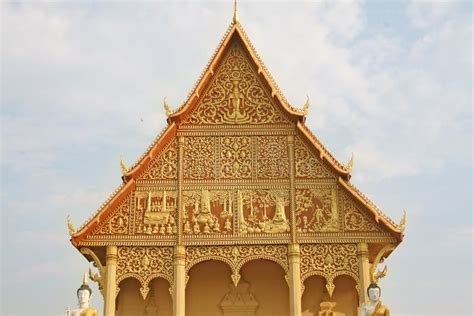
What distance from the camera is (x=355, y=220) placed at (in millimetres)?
15586

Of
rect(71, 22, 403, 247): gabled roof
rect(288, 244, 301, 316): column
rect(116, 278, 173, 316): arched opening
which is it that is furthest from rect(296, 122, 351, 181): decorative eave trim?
rect(116, 278, 173, 316): arched opening

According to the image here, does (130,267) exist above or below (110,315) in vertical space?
above

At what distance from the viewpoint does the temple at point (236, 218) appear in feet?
50.3

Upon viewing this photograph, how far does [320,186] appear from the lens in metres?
15.9

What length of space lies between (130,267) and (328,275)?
4441 mm

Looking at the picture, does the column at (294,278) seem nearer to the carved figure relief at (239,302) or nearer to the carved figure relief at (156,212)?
the carved figure relief at (239,302)

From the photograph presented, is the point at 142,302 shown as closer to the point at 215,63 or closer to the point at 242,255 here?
the point at 242,255

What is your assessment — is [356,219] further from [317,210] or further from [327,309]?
[327,309]

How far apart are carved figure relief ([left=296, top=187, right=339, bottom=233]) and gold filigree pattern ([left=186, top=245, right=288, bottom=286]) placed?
74cm

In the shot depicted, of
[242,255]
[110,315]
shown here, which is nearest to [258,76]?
[242,255]

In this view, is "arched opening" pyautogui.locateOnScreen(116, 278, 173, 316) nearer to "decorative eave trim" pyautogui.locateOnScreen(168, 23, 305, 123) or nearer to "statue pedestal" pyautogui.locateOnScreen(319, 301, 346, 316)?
"statue pedestal" pyautogui.locateOnScreen(319, 301, 346, 316)

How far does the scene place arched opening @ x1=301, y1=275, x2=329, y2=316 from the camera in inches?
657

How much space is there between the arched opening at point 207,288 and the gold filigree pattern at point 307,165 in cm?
320

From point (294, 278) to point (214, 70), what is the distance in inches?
214
